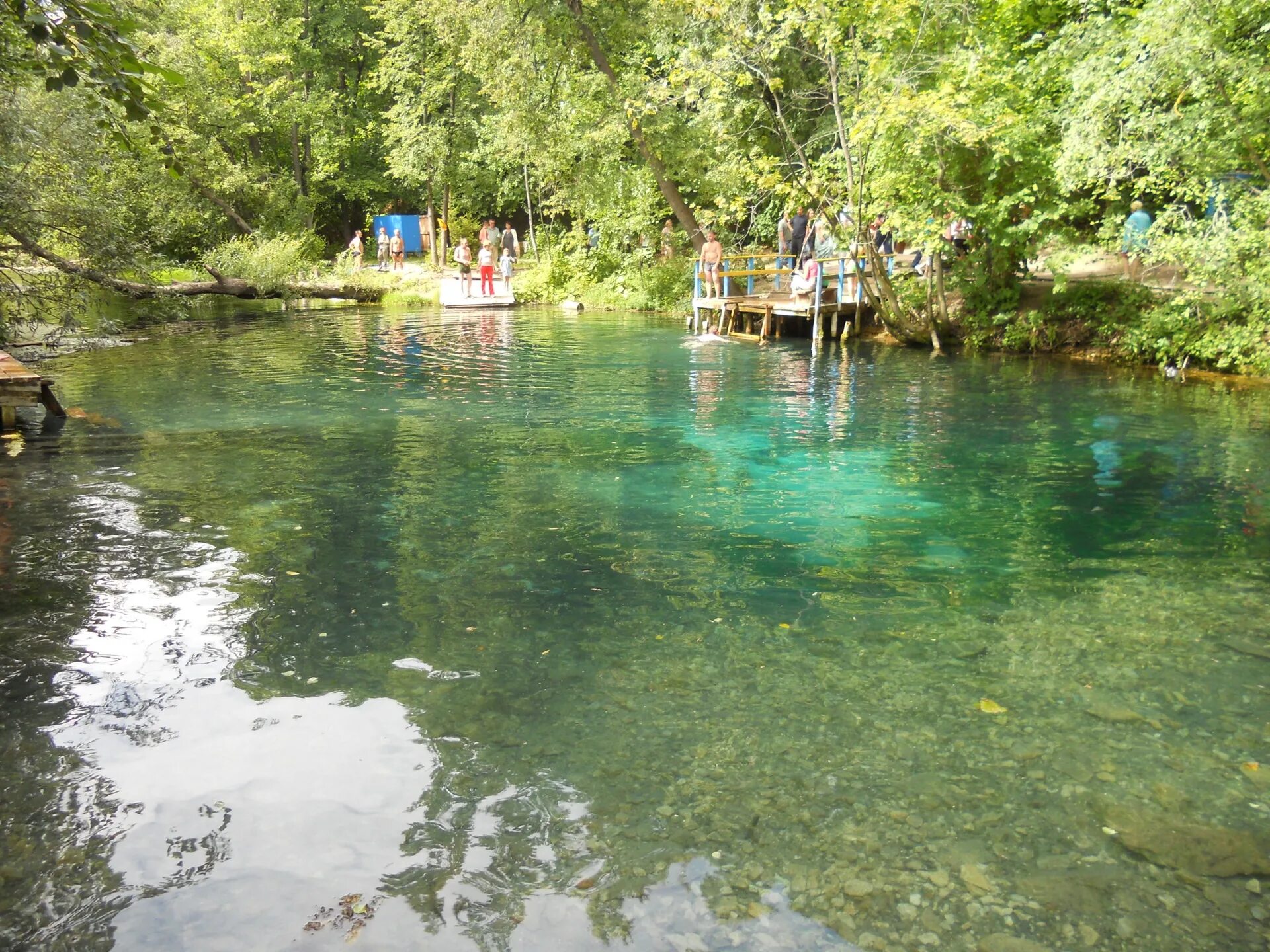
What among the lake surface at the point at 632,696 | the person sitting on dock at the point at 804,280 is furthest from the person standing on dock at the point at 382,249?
the lake surface at the point at 632,696

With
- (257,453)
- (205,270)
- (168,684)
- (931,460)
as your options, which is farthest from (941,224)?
(205,270)

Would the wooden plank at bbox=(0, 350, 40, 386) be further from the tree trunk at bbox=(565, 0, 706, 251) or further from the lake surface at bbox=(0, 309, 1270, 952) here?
the tree trunk at bbox=(565, 0, 706, 251)

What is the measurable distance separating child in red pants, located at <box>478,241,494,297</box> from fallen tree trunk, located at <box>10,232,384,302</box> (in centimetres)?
471

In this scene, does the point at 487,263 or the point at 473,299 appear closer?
the point at 487,263

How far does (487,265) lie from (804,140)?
10.9 m

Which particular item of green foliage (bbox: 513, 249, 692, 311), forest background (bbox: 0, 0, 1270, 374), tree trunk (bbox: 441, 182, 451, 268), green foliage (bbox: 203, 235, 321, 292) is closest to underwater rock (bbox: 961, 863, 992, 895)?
forest background (bbox: 0, 0, 1270, 374)

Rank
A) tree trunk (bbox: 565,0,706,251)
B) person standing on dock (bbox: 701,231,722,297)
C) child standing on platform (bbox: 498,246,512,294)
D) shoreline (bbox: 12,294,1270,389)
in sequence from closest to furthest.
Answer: shoreline (bbox: 12,294,1270,389)
person standing on dock (bbox: 701,231,722,297)
tree trunk (bbox: 565,0,706,251)
child standing on platform (bbox: 498,246,512,294)

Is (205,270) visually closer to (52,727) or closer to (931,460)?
(931,460)

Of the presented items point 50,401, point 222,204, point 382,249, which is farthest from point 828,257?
point 222,204

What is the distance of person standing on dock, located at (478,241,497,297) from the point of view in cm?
3281

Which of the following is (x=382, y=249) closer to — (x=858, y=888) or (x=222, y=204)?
(x=222, y=204)

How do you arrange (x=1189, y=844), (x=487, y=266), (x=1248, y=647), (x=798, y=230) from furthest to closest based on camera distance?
1. (x=487, y=266)
2. (x=798, y=230)
3. (x=1248, y=647)
4. (x=1189, y=844)

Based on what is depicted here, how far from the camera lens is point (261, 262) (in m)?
34.2

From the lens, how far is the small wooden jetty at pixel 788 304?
23266mm
